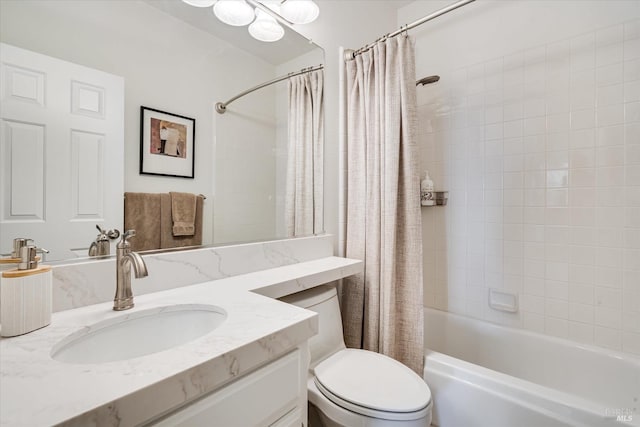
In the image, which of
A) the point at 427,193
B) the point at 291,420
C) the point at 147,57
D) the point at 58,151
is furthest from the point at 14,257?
the point at 427,193

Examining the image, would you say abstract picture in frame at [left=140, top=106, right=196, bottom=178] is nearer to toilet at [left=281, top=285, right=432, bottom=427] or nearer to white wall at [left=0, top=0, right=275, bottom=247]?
white wall at [left=0, top=0, right=275, bottom=247]

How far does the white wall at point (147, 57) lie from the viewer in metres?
0.83

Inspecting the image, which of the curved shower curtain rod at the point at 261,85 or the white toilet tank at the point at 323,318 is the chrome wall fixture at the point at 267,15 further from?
the white toilet tank at the point at 323,318

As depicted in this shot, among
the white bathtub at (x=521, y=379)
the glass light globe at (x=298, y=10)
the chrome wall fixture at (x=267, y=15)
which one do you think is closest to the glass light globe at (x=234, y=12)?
the chrome wall fixture at (x=267, y=15)

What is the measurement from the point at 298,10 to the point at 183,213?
1070 millimetres

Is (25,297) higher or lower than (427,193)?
lower

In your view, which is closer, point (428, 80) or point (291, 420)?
point (291, 420)

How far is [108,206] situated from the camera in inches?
36.7

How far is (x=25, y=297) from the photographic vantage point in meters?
0.65

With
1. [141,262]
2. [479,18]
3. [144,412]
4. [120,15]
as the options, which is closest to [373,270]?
[141,262]

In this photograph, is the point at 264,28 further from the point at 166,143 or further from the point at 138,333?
the point at 138,333

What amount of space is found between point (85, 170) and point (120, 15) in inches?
20.8

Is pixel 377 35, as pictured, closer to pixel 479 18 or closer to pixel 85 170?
pixel 479 18

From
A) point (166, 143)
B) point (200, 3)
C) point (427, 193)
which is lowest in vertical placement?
point (427, 193)
